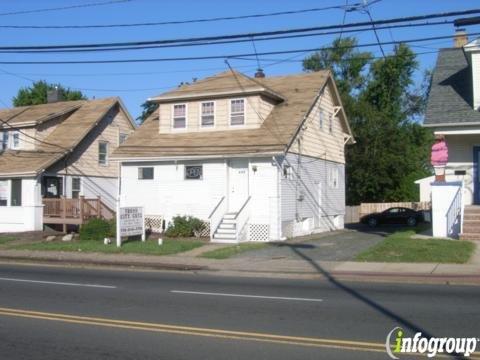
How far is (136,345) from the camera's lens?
25.6ft

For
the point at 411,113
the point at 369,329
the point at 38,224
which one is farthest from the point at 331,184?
the point at 411,113

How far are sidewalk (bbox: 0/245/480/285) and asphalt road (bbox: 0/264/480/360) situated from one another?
1.11 m

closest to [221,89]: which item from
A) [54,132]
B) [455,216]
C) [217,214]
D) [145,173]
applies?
[145,173]

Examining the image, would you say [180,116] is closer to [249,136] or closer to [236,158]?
[249,136]

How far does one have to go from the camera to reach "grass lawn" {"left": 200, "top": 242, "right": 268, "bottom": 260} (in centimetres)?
2010

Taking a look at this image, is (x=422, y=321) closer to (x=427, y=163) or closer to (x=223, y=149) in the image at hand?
(x=223, y=149)

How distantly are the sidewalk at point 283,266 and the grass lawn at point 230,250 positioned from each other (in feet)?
1.69

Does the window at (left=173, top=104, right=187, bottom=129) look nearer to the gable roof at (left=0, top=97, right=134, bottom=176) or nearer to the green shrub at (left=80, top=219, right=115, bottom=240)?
the green shrub at (left=80, top=219, right=115, bottom=240)

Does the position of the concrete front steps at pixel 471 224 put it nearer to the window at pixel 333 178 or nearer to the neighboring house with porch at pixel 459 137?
the neighboring house with porch at pixel 459 137

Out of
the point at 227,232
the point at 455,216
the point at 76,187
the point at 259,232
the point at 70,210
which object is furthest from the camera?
the point at 76,187

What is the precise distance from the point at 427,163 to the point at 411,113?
254 inches

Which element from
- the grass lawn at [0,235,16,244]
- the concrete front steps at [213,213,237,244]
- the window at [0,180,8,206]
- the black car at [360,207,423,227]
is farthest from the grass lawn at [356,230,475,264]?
the black car at [360,207,423,227]

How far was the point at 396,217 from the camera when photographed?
41188 millimetres

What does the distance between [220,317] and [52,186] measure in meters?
24.7
